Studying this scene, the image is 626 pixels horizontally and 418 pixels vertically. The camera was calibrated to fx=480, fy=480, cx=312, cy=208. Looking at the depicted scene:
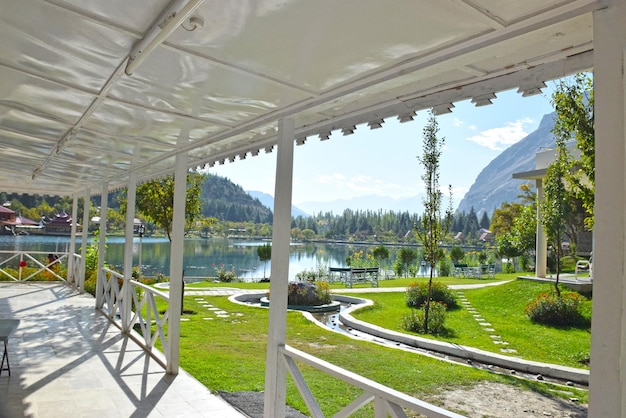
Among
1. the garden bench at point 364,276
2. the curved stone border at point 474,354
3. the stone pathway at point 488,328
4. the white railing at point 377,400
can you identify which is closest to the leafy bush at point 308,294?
the curved stone border at point 474,354

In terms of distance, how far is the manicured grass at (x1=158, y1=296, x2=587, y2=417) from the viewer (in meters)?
5.23

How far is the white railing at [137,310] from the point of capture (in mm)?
5544

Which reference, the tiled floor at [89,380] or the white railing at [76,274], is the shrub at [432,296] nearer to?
the tiled floor at [89,380]

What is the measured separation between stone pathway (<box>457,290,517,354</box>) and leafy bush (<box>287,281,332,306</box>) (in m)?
3.52

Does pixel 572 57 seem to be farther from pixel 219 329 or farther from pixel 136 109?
pixel 219 329

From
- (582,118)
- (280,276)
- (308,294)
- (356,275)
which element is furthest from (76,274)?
(582,118)

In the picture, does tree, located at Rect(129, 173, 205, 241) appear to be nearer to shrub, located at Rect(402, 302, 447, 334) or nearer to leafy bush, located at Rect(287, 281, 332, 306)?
leafy bush, located at Rect(287, 281, 332, 306)

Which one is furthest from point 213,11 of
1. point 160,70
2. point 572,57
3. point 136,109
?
point 136,109

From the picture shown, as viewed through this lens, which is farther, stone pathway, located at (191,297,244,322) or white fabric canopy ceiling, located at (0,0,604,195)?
stone pathway, located at (191,297,244,322)

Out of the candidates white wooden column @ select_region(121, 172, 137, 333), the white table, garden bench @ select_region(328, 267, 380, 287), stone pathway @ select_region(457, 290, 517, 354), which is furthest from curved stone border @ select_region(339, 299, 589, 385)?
garden bench @ select_region(328, 267, 380, 287)

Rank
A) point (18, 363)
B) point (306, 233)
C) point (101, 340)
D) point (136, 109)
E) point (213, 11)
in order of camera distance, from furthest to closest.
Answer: point (306, 233)
point (101, 340)
point (18, 363)
point (136, 109)
point (213, 11)

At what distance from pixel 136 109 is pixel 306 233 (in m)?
84.3

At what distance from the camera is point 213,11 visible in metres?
1.69

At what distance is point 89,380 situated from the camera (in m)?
4.71
